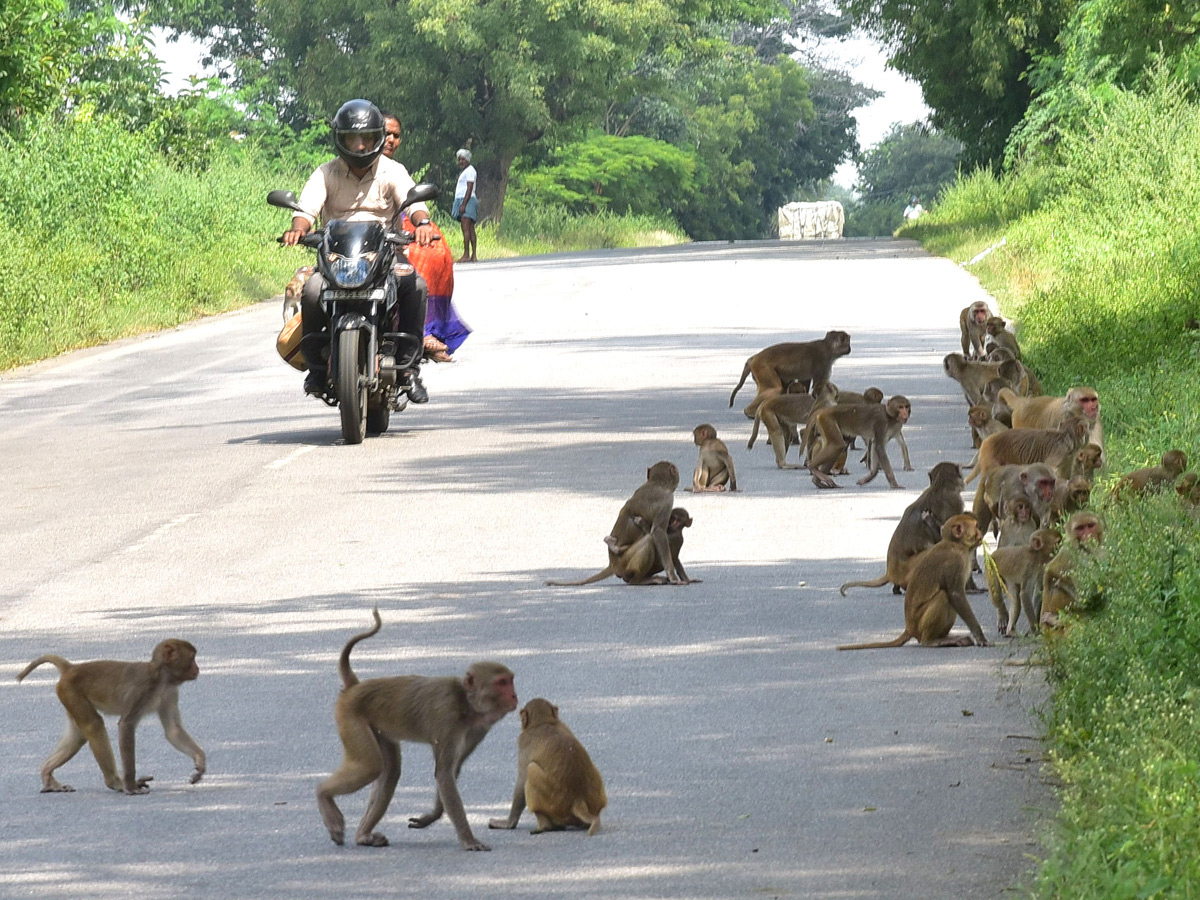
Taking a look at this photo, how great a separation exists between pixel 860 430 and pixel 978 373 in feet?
8.13

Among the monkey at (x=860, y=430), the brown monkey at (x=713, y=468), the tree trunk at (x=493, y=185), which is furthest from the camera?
the tree trunk at (x=493, y=185)

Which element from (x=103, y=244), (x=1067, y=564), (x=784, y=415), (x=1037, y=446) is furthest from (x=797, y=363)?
(x=103, y=244)

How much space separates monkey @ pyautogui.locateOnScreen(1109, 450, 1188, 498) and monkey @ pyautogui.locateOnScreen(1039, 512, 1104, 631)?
1.31 meters

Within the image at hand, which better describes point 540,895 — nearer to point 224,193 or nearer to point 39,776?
point 39,776

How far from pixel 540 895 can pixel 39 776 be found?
80.8 inches

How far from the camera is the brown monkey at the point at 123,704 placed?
6.53 m

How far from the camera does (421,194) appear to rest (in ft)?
47.4

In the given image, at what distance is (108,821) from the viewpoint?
624 centimetres

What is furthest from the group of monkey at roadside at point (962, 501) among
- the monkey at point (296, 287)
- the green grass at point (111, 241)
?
the green grass at point (111, 241)

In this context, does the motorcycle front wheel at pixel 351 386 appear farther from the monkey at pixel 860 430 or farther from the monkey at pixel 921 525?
the monkey at pixel 921 525

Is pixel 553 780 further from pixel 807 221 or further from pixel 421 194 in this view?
pixel 807 221

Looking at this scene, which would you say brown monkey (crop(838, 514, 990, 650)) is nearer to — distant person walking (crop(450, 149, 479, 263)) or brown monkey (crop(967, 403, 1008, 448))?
brown monkey (crop(967, 403, 1008, 448))

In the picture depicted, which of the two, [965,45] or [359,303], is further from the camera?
[965,45]

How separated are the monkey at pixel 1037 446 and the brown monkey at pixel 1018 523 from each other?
1.61 metres
